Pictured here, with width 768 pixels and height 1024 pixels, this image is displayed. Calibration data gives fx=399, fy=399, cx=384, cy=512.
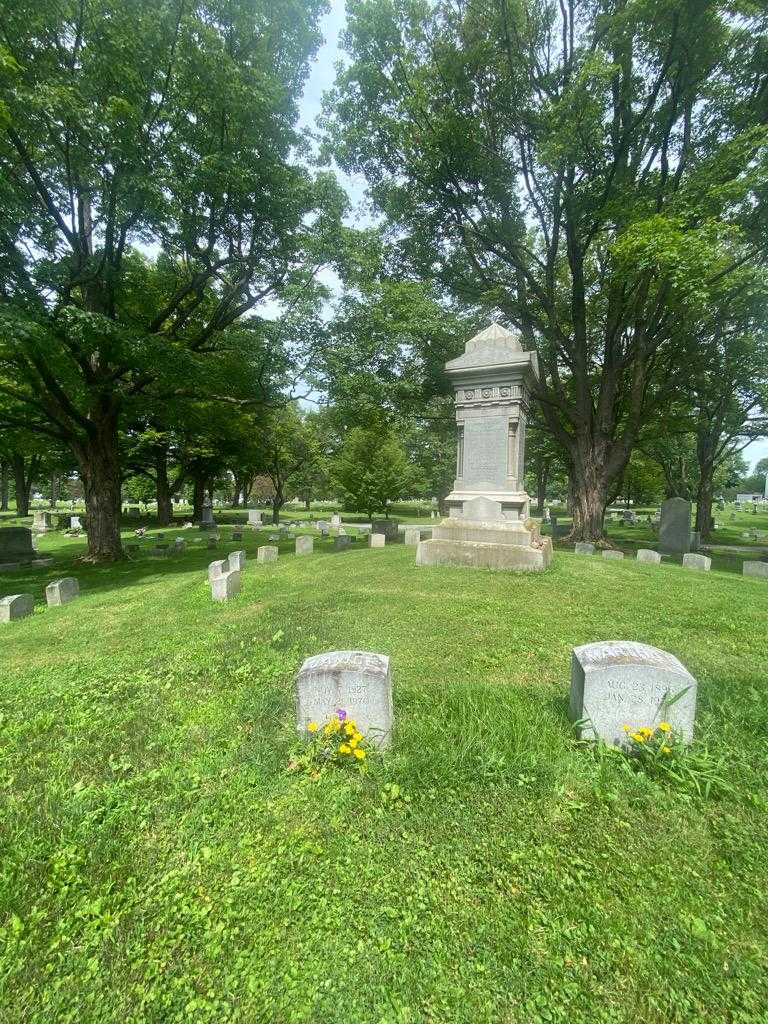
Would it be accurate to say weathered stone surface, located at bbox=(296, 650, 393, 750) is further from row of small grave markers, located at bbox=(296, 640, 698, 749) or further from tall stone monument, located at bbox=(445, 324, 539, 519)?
tall stone monument, located at bbox=(445, 324, 539, 519)

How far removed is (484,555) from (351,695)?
19.3 ft

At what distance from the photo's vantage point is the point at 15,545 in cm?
1412

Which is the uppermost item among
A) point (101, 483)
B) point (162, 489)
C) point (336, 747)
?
point (162, 489)

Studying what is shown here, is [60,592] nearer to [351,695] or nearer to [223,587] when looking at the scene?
[223,587]

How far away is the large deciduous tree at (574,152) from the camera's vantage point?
10.0m

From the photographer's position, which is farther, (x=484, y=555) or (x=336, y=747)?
(x=484, y=555)

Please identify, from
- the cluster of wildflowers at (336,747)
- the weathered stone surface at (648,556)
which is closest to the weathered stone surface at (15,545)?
the cluster of wildflowers at (336,747)

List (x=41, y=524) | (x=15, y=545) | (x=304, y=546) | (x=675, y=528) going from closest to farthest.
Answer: (x=304, y=546) < (x=15, y=545) < (x=675, y=528) < (x=41, y=524)

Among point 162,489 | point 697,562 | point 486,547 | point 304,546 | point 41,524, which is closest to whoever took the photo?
point 486,547

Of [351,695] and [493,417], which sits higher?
[493,417]

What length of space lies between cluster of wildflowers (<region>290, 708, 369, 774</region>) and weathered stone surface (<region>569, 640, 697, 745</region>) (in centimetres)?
170

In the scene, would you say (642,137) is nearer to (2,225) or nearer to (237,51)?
(237,51)

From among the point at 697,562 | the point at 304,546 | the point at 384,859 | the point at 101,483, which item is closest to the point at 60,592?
the point at 101,483

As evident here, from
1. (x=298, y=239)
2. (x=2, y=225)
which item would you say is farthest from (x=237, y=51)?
(x=2, y=225)
